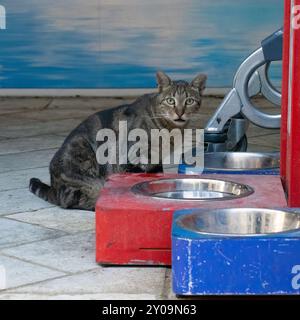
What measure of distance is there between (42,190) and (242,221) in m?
1.88

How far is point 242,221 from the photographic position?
4.29 meters

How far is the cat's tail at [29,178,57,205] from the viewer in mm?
5680

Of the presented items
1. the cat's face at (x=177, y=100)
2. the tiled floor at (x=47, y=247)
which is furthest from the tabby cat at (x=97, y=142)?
the tiled floor at (x=47, y=247)

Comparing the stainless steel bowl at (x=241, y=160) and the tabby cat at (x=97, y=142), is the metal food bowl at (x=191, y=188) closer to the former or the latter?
the tabby cat at (x=97, y=142)

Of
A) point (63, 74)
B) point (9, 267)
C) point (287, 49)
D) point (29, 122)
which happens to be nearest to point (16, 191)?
point (9, 267)

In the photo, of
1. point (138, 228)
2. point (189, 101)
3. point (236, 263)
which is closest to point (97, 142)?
point (189, 101)

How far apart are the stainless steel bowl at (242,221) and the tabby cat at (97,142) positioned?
1446 mm

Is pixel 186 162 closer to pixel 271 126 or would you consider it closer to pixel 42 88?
pixel 271 126

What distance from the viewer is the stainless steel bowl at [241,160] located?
19.2ft

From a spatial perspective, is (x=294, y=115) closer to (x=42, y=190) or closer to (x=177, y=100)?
(x=177, y=100)

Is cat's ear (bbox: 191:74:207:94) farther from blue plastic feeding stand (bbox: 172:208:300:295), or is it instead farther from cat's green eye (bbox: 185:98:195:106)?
blue plastic feeding stand (bbox: 172:208:300:295)

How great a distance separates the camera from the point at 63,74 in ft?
35.5

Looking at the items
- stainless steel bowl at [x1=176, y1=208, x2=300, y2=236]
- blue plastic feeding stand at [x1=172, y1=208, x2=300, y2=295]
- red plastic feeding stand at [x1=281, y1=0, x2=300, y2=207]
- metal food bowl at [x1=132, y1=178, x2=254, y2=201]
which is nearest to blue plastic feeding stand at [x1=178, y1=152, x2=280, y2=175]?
metal food bowl at [x1=132, y1=178, x2=254, y2=201]

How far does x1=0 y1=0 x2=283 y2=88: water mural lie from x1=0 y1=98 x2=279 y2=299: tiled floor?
112 inches
